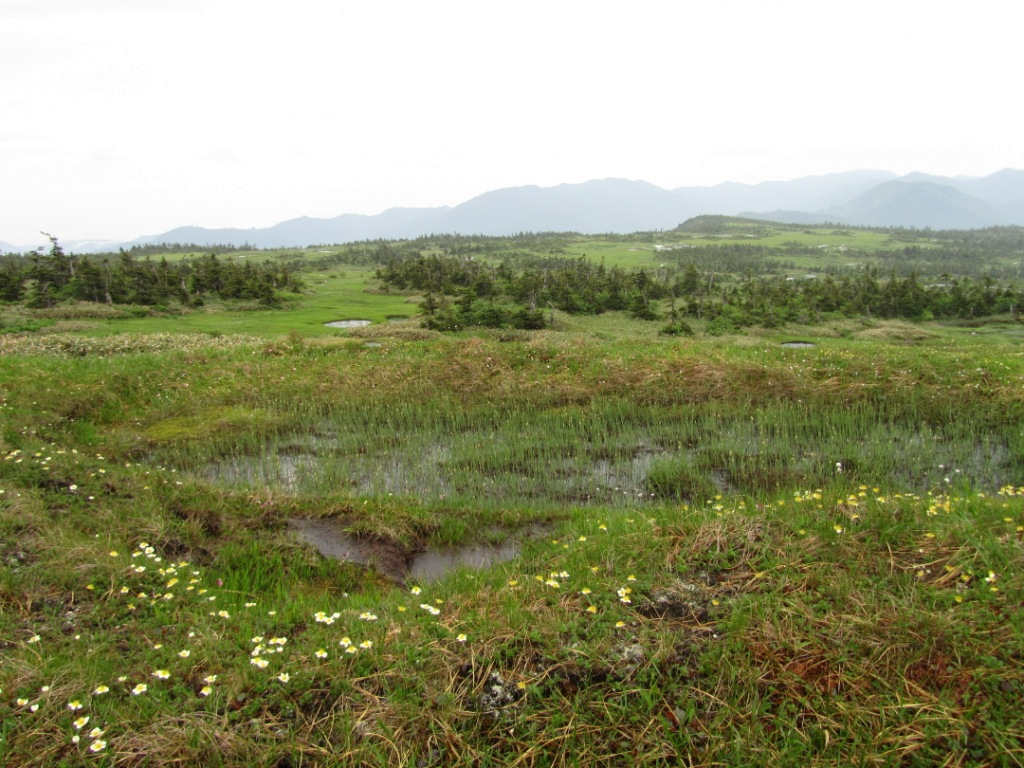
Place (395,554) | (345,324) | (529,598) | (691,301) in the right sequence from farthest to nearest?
(691,301) → (345,324) → (395,554) → (529,598)


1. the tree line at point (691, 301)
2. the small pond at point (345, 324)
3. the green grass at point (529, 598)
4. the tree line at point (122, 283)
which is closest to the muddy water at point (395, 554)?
the green grass at point (529, 598)

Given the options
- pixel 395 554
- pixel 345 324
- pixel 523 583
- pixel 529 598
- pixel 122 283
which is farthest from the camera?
pixel 122 283

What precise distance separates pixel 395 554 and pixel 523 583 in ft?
10.8

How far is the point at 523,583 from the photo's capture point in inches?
237

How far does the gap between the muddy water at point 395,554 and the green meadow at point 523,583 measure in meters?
0.10

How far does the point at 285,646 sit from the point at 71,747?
5.10 feet

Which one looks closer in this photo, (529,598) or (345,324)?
(529,598)

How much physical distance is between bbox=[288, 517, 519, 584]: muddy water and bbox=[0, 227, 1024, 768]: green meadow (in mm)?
97

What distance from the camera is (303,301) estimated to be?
129ft

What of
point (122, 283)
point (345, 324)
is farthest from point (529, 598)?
point (122, 283)

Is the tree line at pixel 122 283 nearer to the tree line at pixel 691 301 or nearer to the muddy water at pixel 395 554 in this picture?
the tree line at pixel 691 301

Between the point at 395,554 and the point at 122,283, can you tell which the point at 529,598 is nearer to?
the point at 395,554

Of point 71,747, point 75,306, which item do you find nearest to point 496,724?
point 71,747

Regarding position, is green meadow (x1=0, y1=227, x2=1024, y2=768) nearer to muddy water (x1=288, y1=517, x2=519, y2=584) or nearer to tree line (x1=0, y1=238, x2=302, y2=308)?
muddy water (x1=288, y1=517, x2=519, y2=584)
